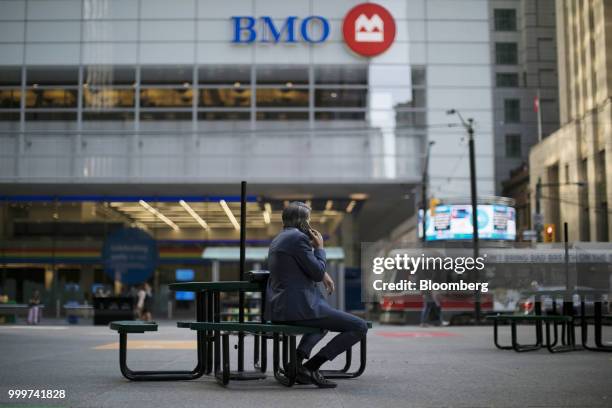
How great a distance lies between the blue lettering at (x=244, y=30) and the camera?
34.8 m

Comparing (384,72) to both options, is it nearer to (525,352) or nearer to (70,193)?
(70,193)

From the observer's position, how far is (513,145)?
76.1 m

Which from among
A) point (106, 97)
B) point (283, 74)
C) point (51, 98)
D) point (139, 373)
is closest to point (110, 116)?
point (106, 97)

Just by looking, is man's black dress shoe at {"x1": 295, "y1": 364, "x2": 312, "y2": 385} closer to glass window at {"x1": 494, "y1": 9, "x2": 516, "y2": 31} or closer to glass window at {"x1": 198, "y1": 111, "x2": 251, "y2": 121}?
glass window at {"x1": 198, "y1": 111, "x2": 251, "y2": 121}

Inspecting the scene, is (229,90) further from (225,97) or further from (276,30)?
(276,30)

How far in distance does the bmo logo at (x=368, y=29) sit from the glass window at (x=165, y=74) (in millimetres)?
6656

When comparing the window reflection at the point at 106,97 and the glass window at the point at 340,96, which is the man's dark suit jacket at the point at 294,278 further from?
the window reflection at the point at 106,97

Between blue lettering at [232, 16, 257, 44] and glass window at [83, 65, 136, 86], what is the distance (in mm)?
4431

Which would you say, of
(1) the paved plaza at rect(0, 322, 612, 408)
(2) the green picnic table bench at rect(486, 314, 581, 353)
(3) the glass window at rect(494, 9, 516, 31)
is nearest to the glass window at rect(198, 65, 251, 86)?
(2) the green picnic table bench at rect(486, 314, 581, 353)

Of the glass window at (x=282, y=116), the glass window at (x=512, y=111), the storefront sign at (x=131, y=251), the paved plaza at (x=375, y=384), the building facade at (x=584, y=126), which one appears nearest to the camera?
the paved plaza at (x=375, y=384)

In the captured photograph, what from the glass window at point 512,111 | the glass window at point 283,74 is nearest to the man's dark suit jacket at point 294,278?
the glass window at point 283,74

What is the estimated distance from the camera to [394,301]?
103 feet

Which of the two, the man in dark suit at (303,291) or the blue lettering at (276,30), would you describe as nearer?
the man in dark suit at (303,291)

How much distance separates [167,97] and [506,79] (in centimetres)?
4930
